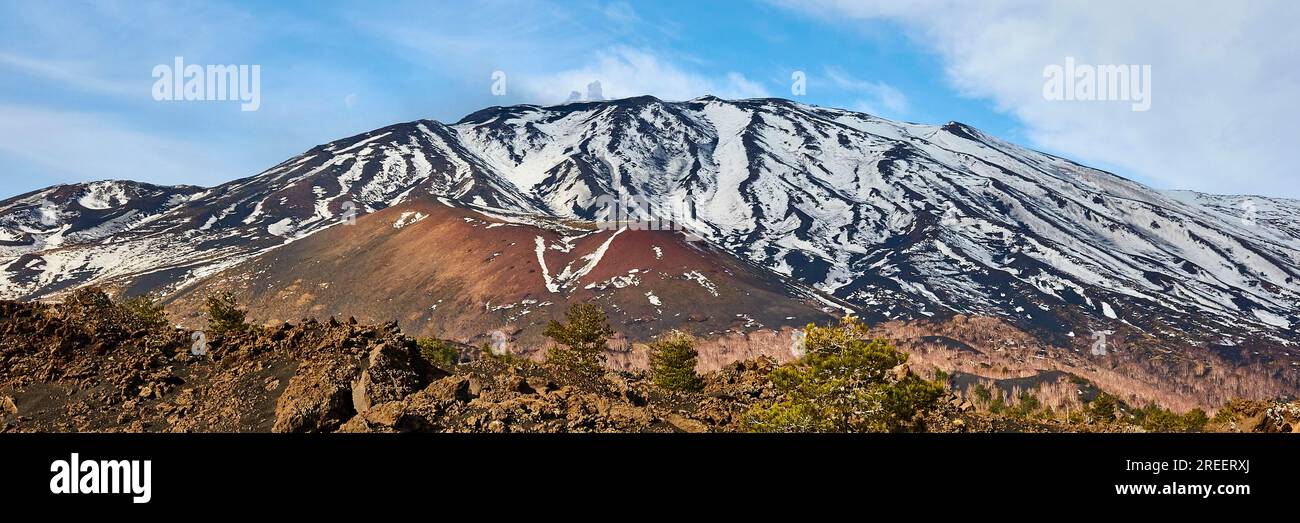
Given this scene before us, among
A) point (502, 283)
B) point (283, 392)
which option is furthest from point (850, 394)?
point (502, 283)

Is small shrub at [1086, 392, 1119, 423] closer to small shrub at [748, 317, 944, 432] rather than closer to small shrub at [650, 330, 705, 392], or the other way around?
small shrub at [650, 330, 705, 392]

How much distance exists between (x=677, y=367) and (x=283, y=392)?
1736cm

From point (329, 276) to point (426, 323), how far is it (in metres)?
19.8

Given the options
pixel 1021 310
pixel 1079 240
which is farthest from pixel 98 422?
pixel 1079 240

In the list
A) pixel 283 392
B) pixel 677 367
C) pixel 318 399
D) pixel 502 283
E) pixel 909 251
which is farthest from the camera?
pixel 909 251

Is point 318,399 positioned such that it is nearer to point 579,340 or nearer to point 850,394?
point 850,394

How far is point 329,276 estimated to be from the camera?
115625mm

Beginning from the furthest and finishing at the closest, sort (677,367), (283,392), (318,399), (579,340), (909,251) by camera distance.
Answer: (909,251)
(579,340)
(677,367)
(283,392)
(318,399)

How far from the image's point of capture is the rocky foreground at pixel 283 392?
17812 mm

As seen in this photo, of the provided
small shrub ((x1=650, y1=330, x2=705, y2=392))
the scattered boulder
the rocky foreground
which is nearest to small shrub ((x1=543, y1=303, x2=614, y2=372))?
small shrub ((x1=650, y1=330, x2=705, y2=392))

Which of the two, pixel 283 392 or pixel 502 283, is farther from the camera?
pixel 502 283

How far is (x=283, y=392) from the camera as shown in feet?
63.0

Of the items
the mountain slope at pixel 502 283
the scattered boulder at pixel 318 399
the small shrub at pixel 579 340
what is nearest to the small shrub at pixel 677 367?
the small shrub at pixel 579 340
